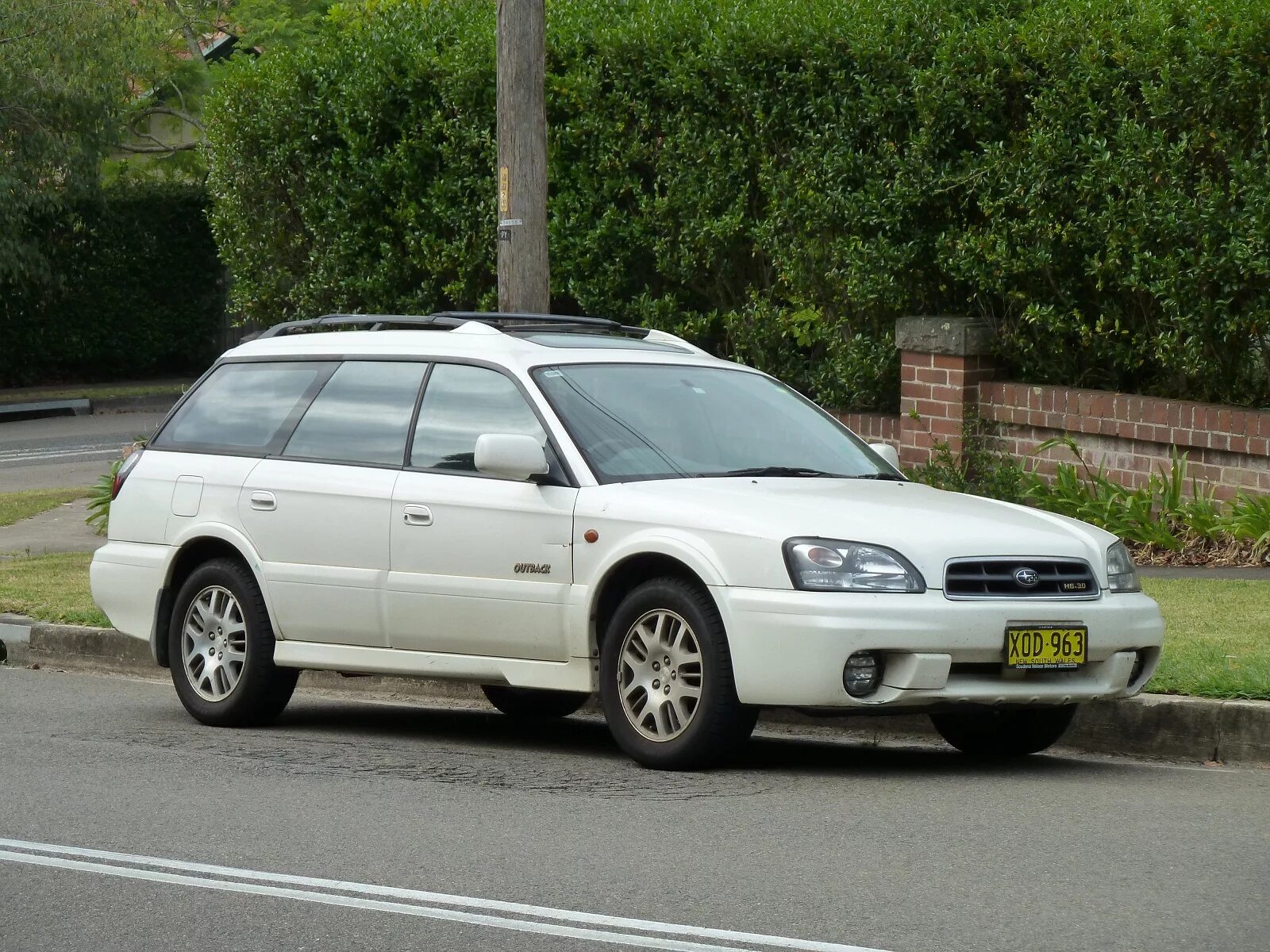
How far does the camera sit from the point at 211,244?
34.0 m

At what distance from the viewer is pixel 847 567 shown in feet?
24.2

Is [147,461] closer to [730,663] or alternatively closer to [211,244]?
[730,663]

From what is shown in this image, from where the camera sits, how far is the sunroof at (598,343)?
8.91m

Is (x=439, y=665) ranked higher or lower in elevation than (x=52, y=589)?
higher

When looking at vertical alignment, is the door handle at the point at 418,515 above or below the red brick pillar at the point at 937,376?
below

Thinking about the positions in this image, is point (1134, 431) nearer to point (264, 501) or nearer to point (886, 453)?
point (886, 453)

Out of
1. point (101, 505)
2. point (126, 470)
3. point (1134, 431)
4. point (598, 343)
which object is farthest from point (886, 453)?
point (101, 505)

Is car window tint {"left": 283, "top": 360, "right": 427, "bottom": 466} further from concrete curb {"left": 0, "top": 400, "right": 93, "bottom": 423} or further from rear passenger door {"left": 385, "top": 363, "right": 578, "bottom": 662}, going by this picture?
concrete curb {"left": 0, "top": 400, "right": 93, "bottom": 423}

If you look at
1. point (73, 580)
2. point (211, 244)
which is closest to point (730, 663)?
point (73, 580)

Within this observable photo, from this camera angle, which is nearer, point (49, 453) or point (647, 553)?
point (647, 553)

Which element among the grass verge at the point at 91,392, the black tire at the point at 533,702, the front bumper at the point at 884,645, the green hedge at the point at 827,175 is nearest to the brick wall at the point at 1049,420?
the green hedge at the point at 827,175

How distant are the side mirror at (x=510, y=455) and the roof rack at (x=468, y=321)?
4.00 ft

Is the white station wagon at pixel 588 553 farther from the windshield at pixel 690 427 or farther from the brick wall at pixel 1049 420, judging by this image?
the brick wall at pixel 1049 420

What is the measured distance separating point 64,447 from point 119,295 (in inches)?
344
